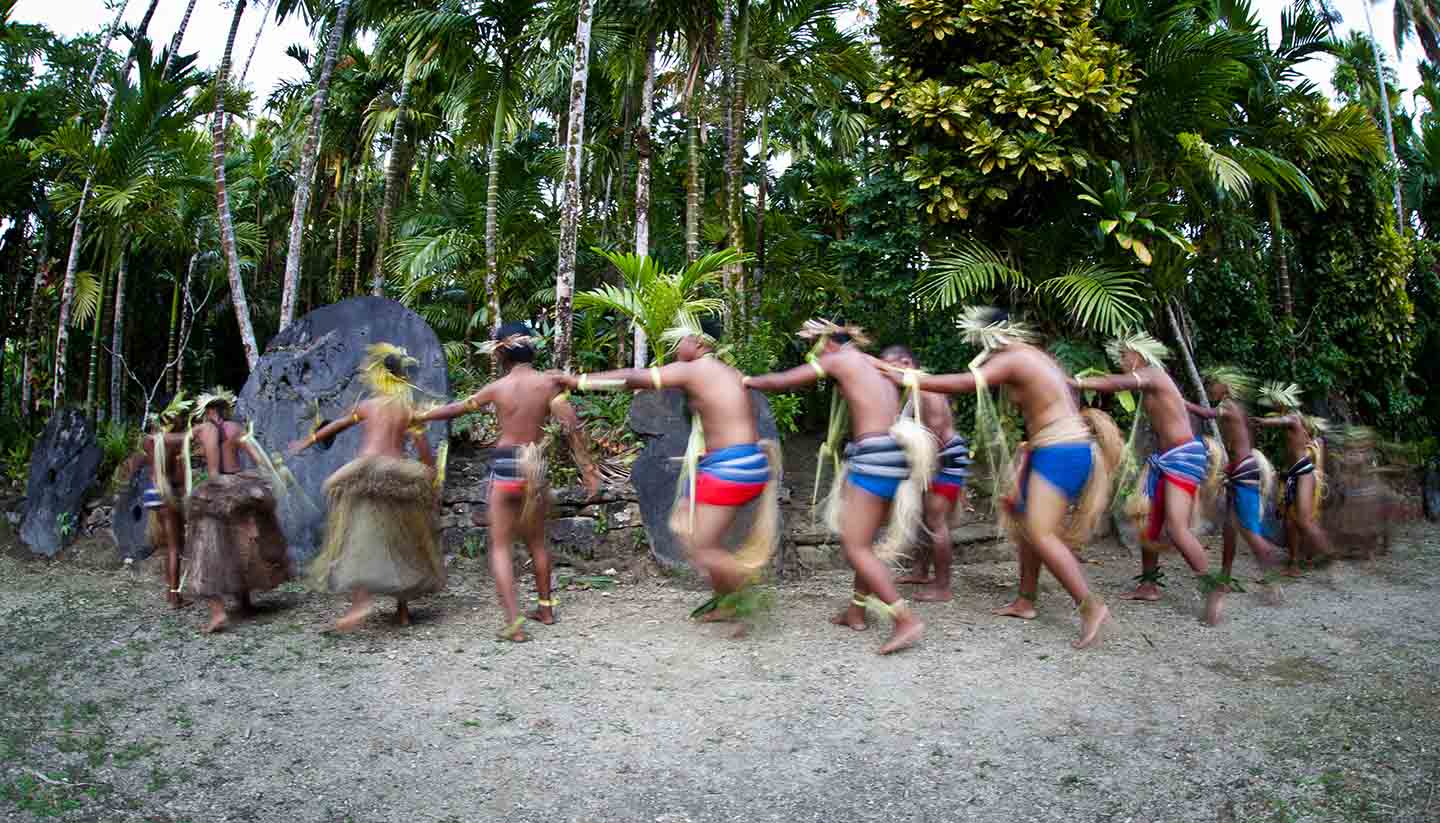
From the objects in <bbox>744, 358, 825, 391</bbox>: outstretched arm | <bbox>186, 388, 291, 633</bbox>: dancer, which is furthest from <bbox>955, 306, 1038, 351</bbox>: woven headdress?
<bbox>186, 388, 291, 633</bbox>: dancer

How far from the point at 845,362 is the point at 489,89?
757 cm

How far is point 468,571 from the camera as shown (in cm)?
687

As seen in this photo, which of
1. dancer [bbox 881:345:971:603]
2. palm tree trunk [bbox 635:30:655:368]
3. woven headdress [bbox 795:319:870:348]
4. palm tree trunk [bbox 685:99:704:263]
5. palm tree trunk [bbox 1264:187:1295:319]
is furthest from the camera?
palm tree trunk [bbox 1264:187:1295:319]

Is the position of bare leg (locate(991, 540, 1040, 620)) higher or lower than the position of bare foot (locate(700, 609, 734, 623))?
higher

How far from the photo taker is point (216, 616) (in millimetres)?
5242

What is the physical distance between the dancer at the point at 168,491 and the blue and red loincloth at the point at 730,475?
326 centimetres

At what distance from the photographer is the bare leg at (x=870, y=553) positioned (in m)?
4.55

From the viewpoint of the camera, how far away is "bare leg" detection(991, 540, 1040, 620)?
5367mm

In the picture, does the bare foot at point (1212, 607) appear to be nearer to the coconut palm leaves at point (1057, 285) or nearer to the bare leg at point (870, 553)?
the bare leg at point (870, 553)

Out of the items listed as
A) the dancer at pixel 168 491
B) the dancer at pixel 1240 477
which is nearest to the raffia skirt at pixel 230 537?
the dancer at pixel 168 491

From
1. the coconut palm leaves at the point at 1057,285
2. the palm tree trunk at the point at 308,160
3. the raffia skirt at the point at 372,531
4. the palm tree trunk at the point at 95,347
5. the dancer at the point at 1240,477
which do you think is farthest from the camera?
the palm tree trunk at the point at 95,347

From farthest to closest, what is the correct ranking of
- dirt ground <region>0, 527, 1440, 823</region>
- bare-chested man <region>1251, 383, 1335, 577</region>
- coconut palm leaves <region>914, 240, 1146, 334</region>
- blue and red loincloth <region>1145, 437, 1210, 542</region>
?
coconut palm leaves <region>914, 240, 1146, 334</region> < bare-chested man <region>1251, 383, 1335, 577</region> < blue and red loincloth <region>1145, 437, 1210, 542</region> < dirt ground <region>0, 527, 1440, 823</region>

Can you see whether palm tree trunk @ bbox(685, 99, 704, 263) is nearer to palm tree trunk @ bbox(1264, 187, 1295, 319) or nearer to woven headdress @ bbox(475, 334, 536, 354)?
woven headdress @ bbox(475, 334, 536, 354)

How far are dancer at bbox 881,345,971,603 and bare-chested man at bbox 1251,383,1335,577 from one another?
8.33 feet
